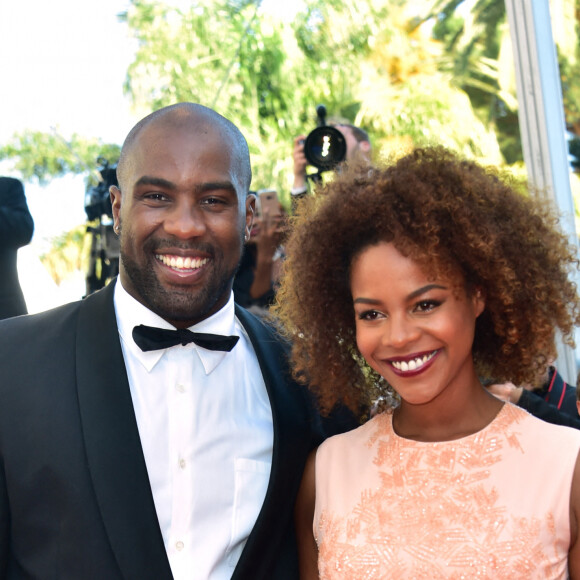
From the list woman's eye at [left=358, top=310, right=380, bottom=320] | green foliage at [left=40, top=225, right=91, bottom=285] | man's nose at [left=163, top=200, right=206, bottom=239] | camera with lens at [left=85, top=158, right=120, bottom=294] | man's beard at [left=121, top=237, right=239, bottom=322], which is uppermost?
green foliage at [left=40, top=225, right=91, bottom=285]

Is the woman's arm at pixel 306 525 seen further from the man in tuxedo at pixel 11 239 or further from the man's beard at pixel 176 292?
the man in tuxedo at pixel 11 239

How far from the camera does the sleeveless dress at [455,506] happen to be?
6.00 feet

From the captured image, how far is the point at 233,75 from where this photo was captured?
1351 centimetres

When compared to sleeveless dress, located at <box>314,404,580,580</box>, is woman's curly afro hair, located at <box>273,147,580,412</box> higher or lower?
higher

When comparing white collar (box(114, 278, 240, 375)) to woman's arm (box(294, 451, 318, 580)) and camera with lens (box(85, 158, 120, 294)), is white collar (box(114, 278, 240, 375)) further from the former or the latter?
camera with lens (box(85, 158, 120, 294))

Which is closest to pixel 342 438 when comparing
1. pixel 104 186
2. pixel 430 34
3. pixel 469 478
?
pixel 469 478

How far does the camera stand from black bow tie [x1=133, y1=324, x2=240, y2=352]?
2.03 m

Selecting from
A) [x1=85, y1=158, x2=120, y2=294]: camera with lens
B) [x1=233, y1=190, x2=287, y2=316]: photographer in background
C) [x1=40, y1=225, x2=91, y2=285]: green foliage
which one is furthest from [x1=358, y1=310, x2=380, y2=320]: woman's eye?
[x1=40, y1=225, x2=91, y2=285]: green foliage

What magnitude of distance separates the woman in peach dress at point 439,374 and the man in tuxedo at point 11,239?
6.81 feet

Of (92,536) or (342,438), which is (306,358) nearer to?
(342,438)

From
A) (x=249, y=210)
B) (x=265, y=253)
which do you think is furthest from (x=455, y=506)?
(x=265, y=253)

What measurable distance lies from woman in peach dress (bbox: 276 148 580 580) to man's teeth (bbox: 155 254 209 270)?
1.13 ft

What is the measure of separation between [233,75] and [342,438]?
39.4ft

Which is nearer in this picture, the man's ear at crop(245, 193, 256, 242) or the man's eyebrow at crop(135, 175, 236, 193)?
the man's eyebrow at crop(135, 175, 236, 193)
